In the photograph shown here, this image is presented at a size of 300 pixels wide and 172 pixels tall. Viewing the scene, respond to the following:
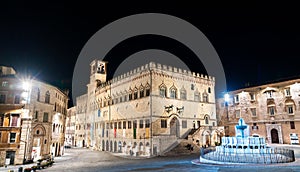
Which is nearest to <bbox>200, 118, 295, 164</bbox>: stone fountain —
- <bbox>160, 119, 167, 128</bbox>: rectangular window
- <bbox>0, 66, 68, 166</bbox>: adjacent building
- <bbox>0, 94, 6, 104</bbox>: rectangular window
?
<bbox>160, 119, 167, 128</bbox>: rectangular window

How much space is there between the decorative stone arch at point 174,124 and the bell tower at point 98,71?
83.5 feet

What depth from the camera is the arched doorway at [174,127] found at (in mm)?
33438

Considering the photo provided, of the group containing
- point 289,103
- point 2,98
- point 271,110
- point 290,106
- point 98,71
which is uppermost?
point 98,71

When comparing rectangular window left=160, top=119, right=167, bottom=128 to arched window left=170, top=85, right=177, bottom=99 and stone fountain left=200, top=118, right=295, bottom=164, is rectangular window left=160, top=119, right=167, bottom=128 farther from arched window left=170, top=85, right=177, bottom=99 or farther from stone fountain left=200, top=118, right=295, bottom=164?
stone fountain left=200, top=118, right=295, bottom=164

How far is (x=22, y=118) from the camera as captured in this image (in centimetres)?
2586

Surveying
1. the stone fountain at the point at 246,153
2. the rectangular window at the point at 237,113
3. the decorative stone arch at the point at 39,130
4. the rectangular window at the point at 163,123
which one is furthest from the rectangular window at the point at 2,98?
the rectangular window at the point at 237,113

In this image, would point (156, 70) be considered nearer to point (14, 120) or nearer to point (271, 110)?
point (14, 120)

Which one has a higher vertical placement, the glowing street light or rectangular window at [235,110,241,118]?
the glowing street light

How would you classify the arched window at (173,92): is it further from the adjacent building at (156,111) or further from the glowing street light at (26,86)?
the glowing street light at (26,86)

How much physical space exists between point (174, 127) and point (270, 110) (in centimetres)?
1986

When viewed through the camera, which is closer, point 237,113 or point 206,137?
point 206,137

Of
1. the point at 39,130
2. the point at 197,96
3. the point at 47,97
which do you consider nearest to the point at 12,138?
the point at 39,130

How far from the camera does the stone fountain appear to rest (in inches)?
704

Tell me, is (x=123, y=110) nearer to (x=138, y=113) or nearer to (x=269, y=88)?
(x=138, y=113)
